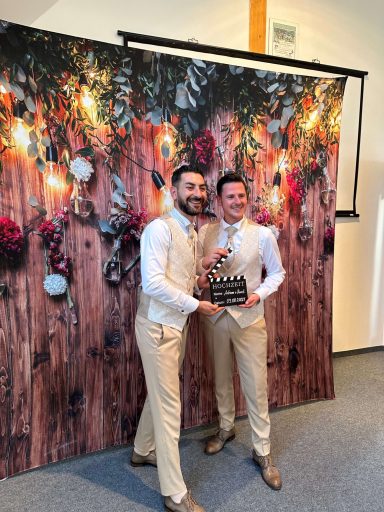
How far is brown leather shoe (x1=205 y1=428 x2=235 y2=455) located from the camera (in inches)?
96.9

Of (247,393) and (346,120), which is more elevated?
(346,120)

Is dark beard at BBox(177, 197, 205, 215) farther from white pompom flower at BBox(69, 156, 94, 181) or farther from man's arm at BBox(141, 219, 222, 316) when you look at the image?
white pompom flower at BBox(69, 156, 94, 181)

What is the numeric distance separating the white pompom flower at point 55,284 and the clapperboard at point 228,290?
2.65ft

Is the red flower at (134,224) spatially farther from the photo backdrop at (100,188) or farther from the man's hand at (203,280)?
the man's hand at (203,280)

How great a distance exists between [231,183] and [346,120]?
6.56 ft

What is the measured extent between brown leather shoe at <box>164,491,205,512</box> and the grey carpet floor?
7 cm

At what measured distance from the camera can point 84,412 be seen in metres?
2.38

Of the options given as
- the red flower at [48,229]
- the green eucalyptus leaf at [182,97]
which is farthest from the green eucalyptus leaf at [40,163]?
the green eucalyptus leaf at [182,97]

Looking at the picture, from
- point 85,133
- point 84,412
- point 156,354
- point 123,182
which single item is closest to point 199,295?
point 156,354

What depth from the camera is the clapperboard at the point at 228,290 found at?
206 centimetres

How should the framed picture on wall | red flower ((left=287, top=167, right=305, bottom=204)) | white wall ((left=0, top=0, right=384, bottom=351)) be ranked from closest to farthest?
white wall ((left=0, top=0, right=384, bottom=351)) → red flower ((left=287, top=167, right=305, bottom=204)) → the framed picture on wall

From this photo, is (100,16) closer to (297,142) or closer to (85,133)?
(85,133)

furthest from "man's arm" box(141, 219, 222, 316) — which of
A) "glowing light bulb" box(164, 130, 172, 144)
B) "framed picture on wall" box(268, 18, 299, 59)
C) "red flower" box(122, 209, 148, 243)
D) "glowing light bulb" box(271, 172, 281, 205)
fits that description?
"framed picture on wall" box(268, 18, 299, 59)

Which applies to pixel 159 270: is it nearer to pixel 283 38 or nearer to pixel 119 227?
pixel 119 227
